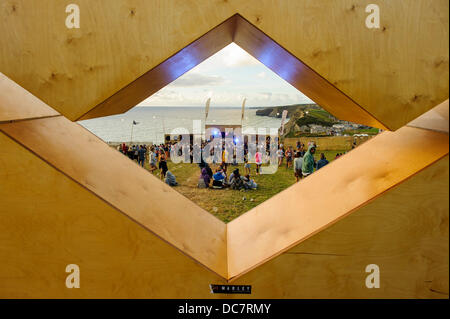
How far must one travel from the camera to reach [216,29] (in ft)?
5.83

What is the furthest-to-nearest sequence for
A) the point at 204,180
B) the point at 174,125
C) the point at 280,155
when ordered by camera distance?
the point at 174,125, the point at 280,155, the point at 204,180

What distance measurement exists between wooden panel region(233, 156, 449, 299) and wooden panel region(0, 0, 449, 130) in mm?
403

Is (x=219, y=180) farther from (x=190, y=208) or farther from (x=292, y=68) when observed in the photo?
(x=292, y=68)

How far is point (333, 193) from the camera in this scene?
207 cm

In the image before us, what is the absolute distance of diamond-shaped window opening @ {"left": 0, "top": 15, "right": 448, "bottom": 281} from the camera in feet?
5.82

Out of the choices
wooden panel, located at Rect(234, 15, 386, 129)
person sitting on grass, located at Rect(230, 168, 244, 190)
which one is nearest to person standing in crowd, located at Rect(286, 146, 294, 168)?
person sitting on grass, located at Rect(230, 168, 244, 190)

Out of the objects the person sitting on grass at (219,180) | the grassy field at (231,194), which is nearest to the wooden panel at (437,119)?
the grassy field at (231,194)

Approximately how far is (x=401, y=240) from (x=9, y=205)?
2.16 metres

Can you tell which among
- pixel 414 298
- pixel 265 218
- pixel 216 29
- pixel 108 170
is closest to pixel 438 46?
pixel 216 29

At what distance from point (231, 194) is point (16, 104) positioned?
660 cm

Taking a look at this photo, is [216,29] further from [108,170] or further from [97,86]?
[108,170]

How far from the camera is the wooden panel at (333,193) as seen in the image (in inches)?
68.4

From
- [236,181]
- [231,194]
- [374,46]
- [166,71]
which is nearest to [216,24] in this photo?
[166,71]

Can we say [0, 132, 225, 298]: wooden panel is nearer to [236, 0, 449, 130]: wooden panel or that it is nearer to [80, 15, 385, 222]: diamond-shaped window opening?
[80, 15, 385, 222]: diamond-shaped window opening
